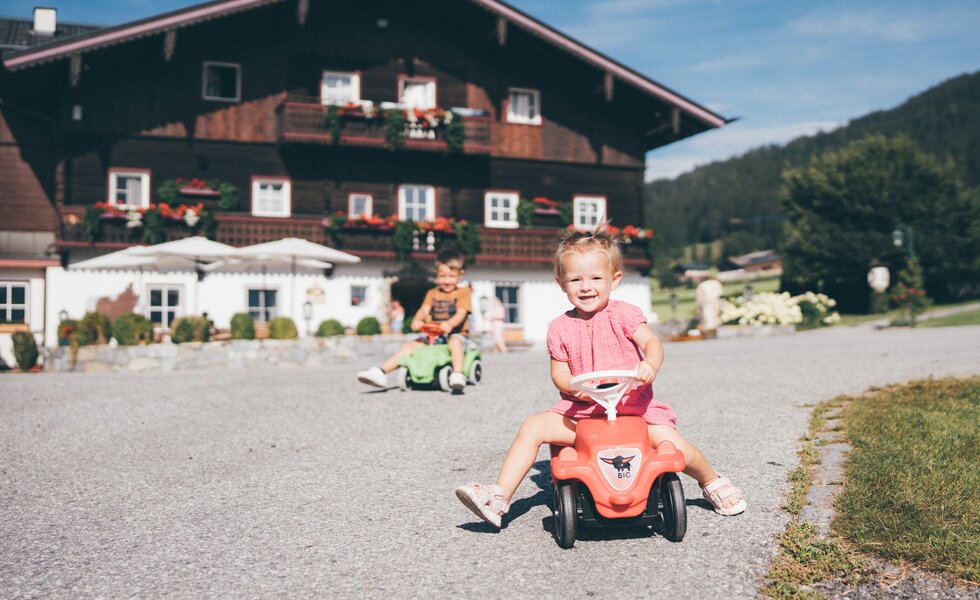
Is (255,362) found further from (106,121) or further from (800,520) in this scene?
(800,520)

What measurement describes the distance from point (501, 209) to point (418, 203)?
2.65 m

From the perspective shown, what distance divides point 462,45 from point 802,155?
4949 inches

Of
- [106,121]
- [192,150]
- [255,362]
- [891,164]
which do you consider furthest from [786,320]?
[891,164]

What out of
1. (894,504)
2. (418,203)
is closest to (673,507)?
(894,504)

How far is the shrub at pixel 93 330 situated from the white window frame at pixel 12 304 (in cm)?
720

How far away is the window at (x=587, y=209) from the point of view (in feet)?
93.5

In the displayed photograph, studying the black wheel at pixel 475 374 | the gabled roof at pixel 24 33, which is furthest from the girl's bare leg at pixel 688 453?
the gabled roof at pixel 24 33

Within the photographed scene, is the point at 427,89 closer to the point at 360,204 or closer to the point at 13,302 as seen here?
the point at 360,204

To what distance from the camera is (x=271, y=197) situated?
25547 mm

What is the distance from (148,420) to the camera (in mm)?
8750

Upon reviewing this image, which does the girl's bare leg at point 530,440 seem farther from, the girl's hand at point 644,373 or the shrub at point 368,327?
the shrub at point 368,327

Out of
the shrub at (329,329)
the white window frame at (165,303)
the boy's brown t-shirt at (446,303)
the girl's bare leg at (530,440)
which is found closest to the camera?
the girl's bare leg at (530,440)

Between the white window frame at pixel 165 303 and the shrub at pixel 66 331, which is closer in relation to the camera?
the shrub at pixel 66 331

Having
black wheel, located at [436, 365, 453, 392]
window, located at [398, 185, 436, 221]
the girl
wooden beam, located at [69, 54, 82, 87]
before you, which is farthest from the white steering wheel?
window, located at [398, 185, 436, 221]
